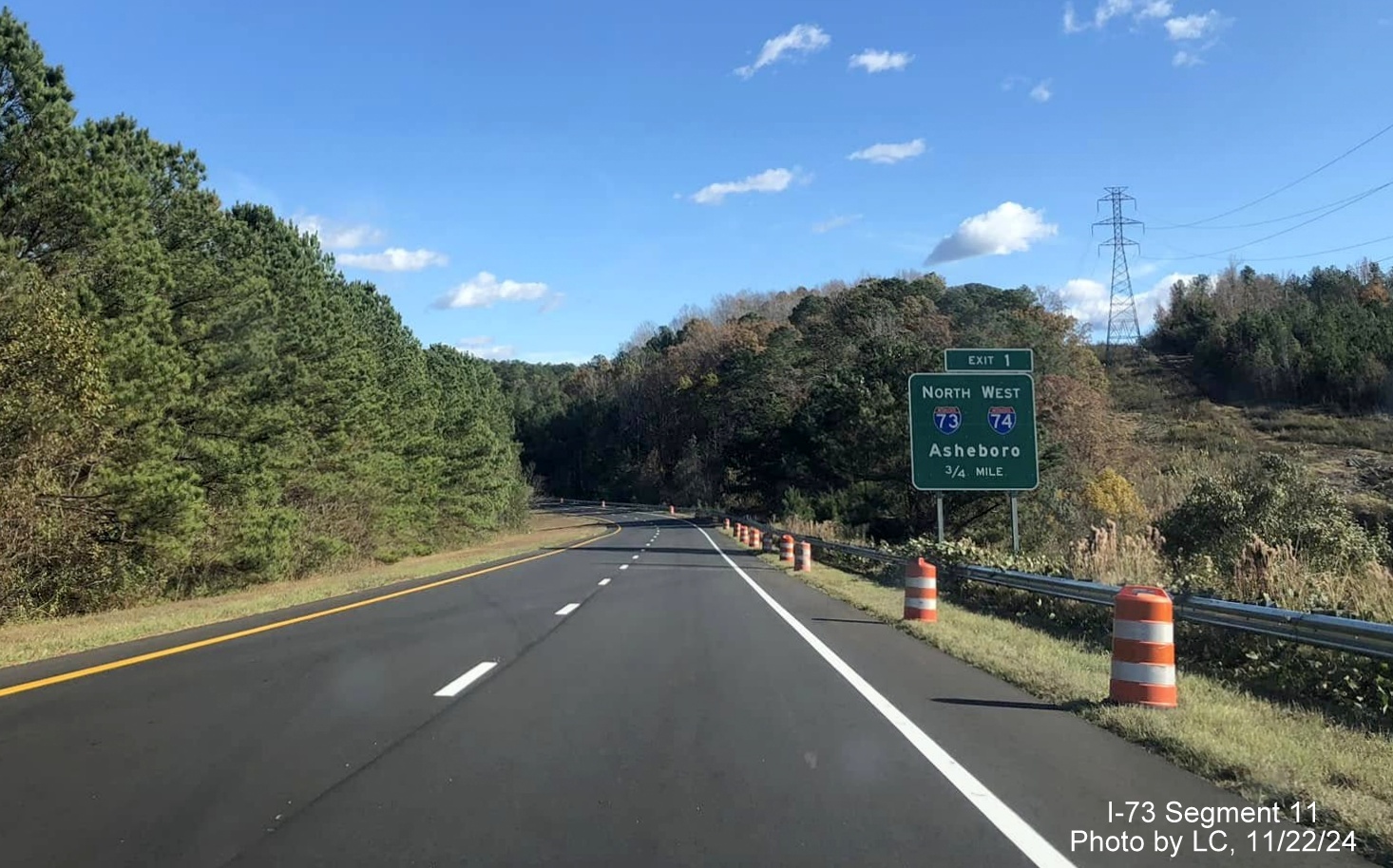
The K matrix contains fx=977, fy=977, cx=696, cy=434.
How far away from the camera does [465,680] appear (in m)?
10.1

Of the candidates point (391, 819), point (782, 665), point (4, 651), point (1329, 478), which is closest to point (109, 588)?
point (4, 651)

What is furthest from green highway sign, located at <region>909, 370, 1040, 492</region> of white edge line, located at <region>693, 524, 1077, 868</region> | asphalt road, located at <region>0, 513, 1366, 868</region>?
white edge line, located at <region>693, 524, 1077, 868</region>

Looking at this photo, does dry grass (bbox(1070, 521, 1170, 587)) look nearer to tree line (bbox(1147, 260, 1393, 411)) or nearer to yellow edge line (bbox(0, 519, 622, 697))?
yellow edge line (bbox(0, 519, 622, 697))

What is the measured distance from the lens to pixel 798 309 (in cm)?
11256

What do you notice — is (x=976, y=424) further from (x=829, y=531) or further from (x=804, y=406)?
(x=804, y=406)

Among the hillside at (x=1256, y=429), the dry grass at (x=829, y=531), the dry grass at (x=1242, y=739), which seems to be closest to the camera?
the dry grass at (x=1242, y=739)

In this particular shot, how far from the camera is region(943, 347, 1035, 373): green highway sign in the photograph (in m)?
24.8

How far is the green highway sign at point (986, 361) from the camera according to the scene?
24844mm

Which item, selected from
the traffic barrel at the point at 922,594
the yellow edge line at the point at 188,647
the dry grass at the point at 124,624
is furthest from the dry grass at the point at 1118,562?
the dry grass at the point at 124,624

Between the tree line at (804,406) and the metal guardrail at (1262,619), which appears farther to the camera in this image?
the tree line at (804,406)

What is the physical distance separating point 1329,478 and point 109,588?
7236cm

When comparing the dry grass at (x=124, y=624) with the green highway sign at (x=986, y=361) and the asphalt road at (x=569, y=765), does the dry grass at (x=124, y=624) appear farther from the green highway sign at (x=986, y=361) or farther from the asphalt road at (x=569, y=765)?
the green highway sign at (x=986, y=361)

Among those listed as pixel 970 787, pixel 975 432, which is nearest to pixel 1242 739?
pixel 970 787

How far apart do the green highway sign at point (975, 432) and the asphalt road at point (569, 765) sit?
12.9 m
